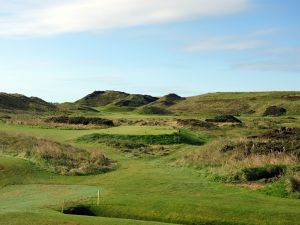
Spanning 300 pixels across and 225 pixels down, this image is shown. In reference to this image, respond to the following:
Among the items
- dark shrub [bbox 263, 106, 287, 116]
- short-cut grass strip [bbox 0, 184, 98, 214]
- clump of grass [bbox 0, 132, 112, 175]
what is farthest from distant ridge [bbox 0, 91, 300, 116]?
short-cut grass strip [bbox 0, 184, 98, 214]

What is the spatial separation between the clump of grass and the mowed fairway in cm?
125

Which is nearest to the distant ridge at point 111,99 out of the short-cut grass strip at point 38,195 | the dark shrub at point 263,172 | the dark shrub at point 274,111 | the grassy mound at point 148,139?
the dark shrub at point 274,111

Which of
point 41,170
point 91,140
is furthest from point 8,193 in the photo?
point 91,140

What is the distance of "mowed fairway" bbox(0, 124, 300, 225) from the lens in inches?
789

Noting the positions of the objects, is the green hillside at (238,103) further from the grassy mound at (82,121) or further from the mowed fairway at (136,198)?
the mowed fairway at (136,198)

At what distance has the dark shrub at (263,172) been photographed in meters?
29.5

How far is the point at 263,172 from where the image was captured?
98.1 ft

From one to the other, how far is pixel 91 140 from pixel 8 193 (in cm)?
2326

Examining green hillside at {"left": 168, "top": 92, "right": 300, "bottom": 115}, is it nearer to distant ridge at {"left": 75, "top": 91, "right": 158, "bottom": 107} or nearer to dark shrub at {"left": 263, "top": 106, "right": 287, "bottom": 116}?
dark shrub at {"left": 263, "top": 106, "right": 287, "bottom": 116}

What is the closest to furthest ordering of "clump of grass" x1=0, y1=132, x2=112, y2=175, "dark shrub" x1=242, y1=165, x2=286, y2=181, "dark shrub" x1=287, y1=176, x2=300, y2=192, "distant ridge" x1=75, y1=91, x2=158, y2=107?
"dark shrub" x1=287, y1=176, x2=300, y2=192
"dark shrub" x1=242, y1=165, x2=286, y2=181
"clump of grass" x1=0, y1=132, x2=112, y2=175
"distant ridge" x1=75, y1=91, x2=158, y2=107

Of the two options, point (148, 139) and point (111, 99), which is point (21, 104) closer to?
point (111, 99)

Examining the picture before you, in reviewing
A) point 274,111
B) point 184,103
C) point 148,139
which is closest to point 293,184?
point 148,139

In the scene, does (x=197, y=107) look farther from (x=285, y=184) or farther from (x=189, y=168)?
(x=285, y=184)

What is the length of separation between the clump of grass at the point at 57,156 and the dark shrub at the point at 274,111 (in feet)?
258
